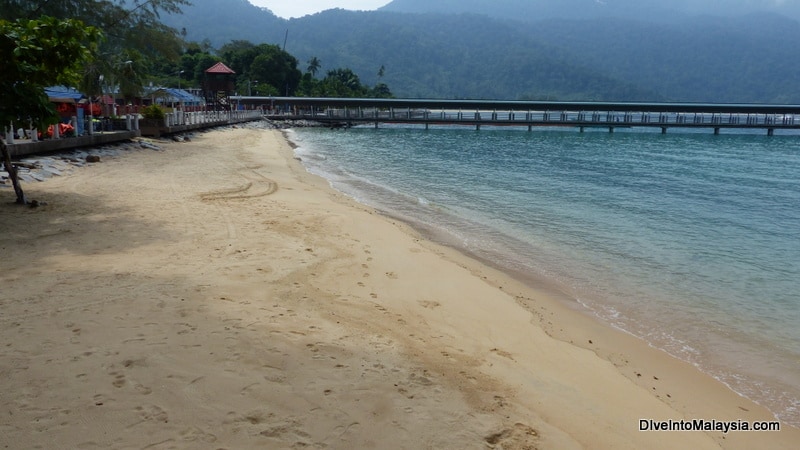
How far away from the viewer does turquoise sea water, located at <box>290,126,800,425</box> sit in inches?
265

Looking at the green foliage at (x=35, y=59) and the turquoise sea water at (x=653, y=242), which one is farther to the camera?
the green foliage at (x=35, y=59)

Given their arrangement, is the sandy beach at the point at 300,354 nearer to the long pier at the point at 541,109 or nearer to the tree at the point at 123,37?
the tree at the point at 123,37

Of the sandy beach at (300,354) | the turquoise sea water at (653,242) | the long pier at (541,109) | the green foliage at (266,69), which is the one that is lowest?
the turquoise sea water at (653,242)

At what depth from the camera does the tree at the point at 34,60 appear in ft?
28.8

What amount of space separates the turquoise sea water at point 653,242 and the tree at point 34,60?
7309mm

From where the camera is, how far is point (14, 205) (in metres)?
9.69

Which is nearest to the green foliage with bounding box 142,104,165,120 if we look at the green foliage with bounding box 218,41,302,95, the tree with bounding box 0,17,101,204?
the tree with bounding box 0,17,101,204

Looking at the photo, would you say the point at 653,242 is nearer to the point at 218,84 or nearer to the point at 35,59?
the point at 35,59

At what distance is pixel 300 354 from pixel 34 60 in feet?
24.9

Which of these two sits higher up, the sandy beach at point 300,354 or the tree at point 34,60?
the tree at point 34,60

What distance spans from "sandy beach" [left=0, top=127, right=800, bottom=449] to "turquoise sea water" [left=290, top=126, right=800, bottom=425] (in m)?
0.79

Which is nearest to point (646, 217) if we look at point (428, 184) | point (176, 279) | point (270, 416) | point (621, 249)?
point (621, 249)

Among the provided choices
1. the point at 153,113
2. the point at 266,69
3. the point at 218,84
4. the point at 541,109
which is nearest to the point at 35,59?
the point at 153,113

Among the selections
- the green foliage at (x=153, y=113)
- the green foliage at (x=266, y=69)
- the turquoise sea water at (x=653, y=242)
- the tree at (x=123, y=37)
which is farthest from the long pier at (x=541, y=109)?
the tree at (x=123, y=37)
